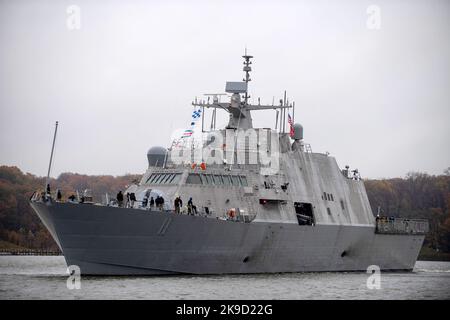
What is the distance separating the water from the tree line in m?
35.7

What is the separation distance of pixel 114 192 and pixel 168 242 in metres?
35.8

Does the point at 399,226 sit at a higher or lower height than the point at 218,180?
lower

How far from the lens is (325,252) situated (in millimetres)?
46344

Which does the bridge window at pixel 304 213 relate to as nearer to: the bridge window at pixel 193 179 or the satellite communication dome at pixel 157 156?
the bridge window at pixel 193 179

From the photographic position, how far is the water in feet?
106

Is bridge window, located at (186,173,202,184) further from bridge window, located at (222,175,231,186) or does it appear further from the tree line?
the tree line

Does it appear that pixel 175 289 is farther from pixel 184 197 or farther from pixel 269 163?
pixel 269 163

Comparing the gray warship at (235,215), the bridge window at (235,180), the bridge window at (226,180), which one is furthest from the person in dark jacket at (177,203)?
the bridge window at (235,180)

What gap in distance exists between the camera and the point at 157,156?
4356cm

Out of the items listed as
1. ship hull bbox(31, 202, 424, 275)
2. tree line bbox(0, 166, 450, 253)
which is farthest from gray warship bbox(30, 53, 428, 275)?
tree line bbox(0, 166, 450, 253)

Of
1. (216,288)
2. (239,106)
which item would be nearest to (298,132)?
(239,106)

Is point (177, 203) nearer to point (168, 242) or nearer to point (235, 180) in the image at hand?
point (168, 242)

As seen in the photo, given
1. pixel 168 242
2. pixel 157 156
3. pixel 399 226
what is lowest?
pixel 168 242

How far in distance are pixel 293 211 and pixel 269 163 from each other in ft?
8.65
